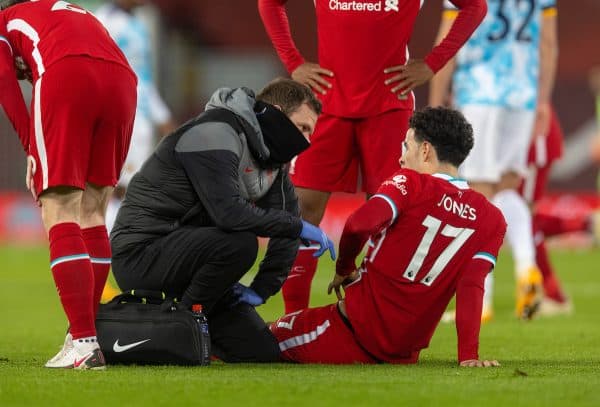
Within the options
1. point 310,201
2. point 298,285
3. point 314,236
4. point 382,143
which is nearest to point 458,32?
point 382,143

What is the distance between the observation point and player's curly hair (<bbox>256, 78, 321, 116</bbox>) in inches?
178

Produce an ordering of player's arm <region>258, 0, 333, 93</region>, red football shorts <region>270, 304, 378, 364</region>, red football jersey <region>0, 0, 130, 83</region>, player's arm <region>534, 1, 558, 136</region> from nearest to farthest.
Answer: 1. red football jersey <region>0, 0, 130, 83</region>
2. red football shorts <region>270, 304, 378, 364</region>
3. player's arm <region>258, 0, 333, 93</region>
4. player's arm <region>534, 1, 558, 136</region>

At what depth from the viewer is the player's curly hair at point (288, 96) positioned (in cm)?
453

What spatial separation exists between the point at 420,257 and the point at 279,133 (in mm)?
701

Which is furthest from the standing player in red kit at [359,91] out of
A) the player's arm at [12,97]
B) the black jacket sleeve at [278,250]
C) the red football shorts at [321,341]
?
the player's arm at [12,97]

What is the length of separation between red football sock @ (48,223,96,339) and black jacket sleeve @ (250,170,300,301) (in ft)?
2.76

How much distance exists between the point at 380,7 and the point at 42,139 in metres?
1.86

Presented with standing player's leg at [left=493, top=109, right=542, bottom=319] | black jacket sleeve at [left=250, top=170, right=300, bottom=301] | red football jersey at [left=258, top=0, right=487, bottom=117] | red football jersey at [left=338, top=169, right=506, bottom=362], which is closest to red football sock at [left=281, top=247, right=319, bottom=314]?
black jacket sleeve at [left=250, top=170, right=300, bottom=301]

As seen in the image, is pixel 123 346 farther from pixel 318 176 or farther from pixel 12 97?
pixel 318 176

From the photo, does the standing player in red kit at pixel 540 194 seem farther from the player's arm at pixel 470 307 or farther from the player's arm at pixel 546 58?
the player's arm at pixel 470 307

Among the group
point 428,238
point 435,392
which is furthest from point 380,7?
point 435,392

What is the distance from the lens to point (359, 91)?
5414mm

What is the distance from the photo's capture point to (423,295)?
14.2 feet

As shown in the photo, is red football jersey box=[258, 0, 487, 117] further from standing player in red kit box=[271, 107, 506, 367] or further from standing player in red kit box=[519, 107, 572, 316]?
standing player in red kit box=[519, 107, 572, 316]
